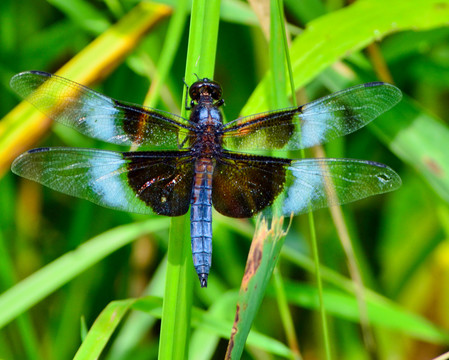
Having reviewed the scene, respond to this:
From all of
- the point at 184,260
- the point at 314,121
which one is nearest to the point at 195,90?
the point at 314,121

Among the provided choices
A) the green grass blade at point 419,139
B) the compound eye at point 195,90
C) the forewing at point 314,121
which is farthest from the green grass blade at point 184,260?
the green grass blade at point 419,139

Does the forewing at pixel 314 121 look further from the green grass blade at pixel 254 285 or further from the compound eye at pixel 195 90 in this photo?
the green grass blade at pixel 254 285

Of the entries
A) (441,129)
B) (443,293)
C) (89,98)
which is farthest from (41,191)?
(443,293)

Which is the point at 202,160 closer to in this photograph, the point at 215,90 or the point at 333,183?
the point at 215,90

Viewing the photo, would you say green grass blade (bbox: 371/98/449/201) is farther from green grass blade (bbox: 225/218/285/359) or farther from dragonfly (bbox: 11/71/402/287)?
green grass blade (bbox: 225/218/285/359)

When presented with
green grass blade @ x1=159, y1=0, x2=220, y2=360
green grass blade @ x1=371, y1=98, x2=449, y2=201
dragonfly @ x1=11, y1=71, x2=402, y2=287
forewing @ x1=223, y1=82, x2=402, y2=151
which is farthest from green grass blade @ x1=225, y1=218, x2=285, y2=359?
green grass blade @ x1=371, y1=98, x2=449, y2=201

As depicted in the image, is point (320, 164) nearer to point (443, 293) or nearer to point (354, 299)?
point (354, 299)
